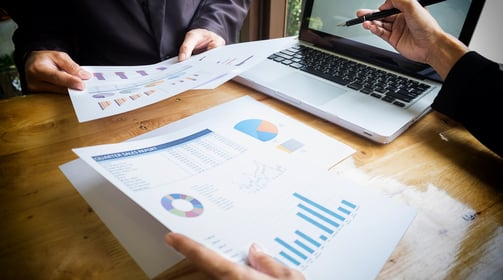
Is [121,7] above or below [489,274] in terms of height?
above

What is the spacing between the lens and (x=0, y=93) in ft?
5.38

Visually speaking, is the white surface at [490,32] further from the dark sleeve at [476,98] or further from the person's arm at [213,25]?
the person's arm at [213,25]

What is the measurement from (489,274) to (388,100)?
0.35m

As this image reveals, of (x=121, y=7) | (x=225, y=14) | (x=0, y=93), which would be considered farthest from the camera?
(x=0, y=93)

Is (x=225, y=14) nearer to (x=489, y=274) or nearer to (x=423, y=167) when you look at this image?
(x=423, y=167)

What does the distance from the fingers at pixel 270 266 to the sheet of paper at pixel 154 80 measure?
0.34m

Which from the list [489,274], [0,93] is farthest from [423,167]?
[0,93]

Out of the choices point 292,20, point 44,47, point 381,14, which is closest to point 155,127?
point 44,47

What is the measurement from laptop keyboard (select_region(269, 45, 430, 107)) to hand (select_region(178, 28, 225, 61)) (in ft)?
0.56

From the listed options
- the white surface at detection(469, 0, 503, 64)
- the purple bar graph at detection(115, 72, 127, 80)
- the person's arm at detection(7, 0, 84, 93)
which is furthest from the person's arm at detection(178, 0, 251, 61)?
the white surface at detection(469, 0, 503, 64)

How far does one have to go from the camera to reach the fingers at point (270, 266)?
0.30 m

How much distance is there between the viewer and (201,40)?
83 cm

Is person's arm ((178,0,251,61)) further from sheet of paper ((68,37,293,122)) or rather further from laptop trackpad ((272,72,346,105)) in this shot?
laptop trackpad ((272,72,346,105))

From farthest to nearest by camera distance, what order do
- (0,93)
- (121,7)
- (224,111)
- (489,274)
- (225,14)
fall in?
(0,93), (225,14), (121,7), (224,111), (489,274)
